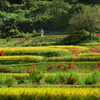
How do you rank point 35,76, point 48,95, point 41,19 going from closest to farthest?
point 48,95
point 35,76
point 41,19

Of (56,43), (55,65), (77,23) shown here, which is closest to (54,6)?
(77,23)

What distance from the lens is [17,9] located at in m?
69.7

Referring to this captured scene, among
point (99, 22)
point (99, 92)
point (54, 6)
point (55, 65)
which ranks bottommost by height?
point (55, 65)

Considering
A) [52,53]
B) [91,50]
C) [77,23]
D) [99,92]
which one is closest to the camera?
[99,92]

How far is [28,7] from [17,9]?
5.12 m

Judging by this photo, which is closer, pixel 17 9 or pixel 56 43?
pixel 56 43

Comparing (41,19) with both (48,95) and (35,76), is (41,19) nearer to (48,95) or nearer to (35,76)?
(35,76)

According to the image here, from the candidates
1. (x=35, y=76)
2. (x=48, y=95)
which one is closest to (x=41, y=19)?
(x=35, y=76)

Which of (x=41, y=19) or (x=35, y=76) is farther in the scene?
(x=41, y=19)

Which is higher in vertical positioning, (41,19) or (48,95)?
(41,19)

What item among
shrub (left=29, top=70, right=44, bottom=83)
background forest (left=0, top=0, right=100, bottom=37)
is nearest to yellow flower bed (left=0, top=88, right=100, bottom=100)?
shrub (left=29, top=70, right=44, bottom=83)

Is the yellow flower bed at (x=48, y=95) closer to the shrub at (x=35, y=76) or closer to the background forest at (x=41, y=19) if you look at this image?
the shrub at (x=35, y=76)

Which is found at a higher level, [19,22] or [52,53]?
[19,22]

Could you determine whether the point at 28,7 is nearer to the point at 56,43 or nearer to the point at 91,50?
the point at 56,43
